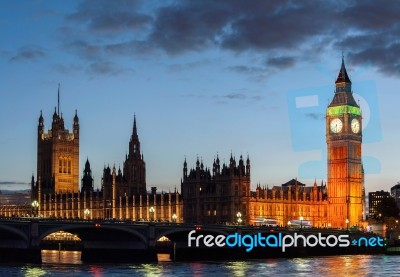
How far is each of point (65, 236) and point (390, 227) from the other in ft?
160

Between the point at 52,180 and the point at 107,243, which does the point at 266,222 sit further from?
the point at 52,180

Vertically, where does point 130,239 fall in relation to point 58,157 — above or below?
below

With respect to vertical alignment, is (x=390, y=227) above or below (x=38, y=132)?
below

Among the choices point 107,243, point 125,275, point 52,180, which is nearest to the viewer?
point 125,275

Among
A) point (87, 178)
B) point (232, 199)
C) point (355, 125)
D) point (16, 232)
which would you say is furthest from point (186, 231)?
point (87, 178)

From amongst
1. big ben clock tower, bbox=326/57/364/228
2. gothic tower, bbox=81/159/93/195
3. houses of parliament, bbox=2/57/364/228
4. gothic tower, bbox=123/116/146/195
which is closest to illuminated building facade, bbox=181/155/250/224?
houses of parliament, bbox=2/57/364/228

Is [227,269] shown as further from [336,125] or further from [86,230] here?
[336,125]

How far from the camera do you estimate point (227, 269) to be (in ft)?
251

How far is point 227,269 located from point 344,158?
233ft

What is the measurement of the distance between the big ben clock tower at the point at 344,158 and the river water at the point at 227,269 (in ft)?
176

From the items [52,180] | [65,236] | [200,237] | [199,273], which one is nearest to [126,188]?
[65,236]

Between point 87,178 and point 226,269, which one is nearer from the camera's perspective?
Result: point 226,269

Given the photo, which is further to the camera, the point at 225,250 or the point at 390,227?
the point at 390,227

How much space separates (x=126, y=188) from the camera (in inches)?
6230
